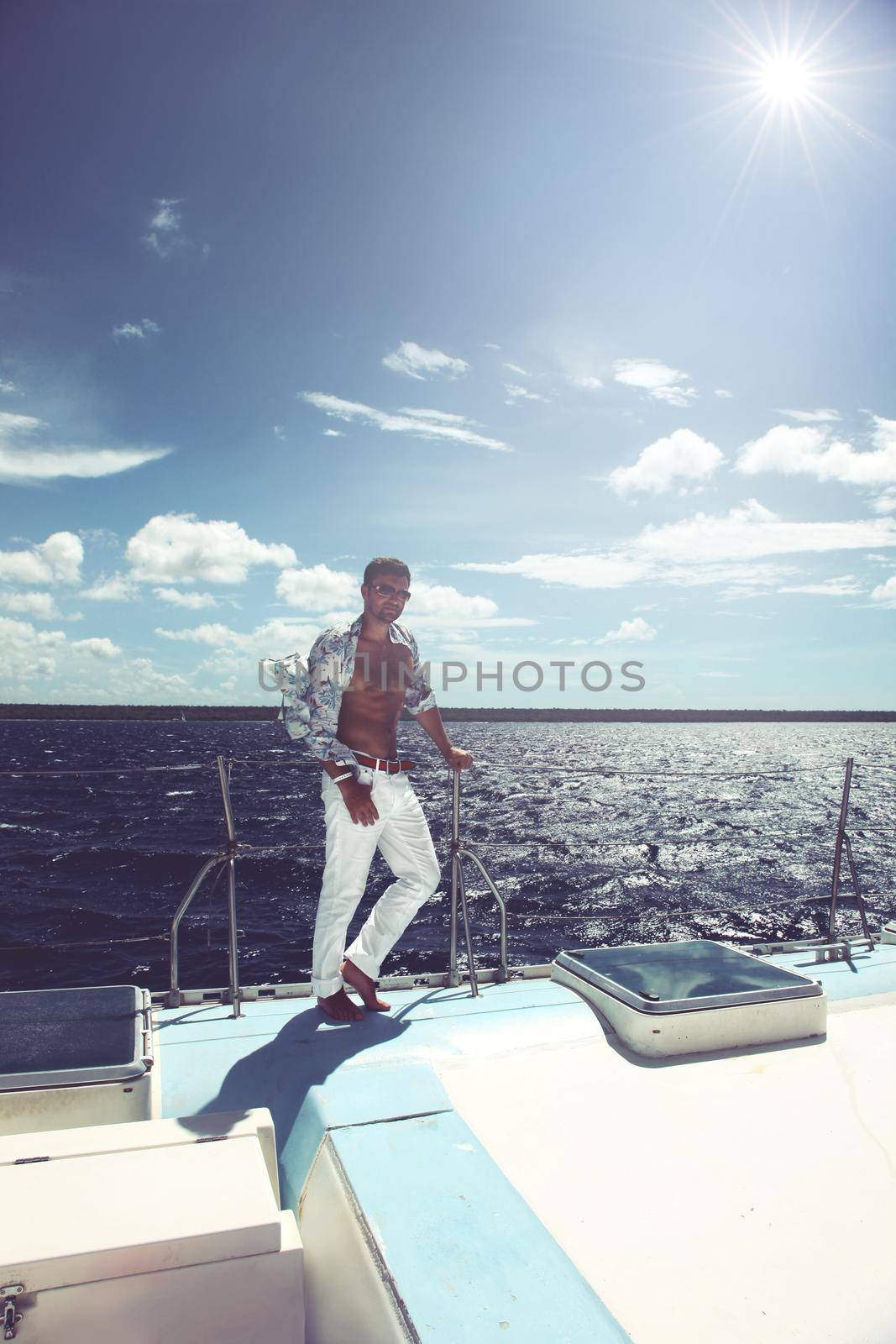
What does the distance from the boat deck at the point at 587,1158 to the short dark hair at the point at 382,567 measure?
4.55 feet

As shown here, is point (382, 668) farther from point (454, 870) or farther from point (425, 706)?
point (454, 870)

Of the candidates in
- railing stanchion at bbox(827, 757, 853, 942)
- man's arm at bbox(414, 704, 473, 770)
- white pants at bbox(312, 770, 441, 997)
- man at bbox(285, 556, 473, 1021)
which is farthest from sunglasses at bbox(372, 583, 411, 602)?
railing stanchion at bbox(827, 757, 853, 942)

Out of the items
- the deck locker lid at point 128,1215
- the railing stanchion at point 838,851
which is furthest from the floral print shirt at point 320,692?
the railing stanchion at point 838,851

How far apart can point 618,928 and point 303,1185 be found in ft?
30.0

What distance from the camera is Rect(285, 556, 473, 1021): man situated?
250 centimetres

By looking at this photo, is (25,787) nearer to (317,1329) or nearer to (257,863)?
(257,863)

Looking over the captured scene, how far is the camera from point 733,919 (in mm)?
10602

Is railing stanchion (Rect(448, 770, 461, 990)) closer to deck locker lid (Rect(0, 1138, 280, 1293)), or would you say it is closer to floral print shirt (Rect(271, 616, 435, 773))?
floral print shirt (Rect(271, 616, 435, 773))

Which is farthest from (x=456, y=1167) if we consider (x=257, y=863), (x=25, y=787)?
(x=25, y=787)

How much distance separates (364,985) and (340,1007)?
113 millimetres

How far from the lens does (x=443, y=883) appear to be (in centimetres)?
1316

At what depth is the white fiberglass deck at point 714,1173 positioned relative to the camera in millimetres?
1178

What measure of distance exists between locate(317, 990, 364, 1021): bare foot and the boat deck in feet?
0.16

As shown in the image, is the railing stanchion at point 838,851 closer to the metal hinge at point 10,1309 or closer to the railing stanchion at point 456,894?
the railing stanchion at point 456,894
